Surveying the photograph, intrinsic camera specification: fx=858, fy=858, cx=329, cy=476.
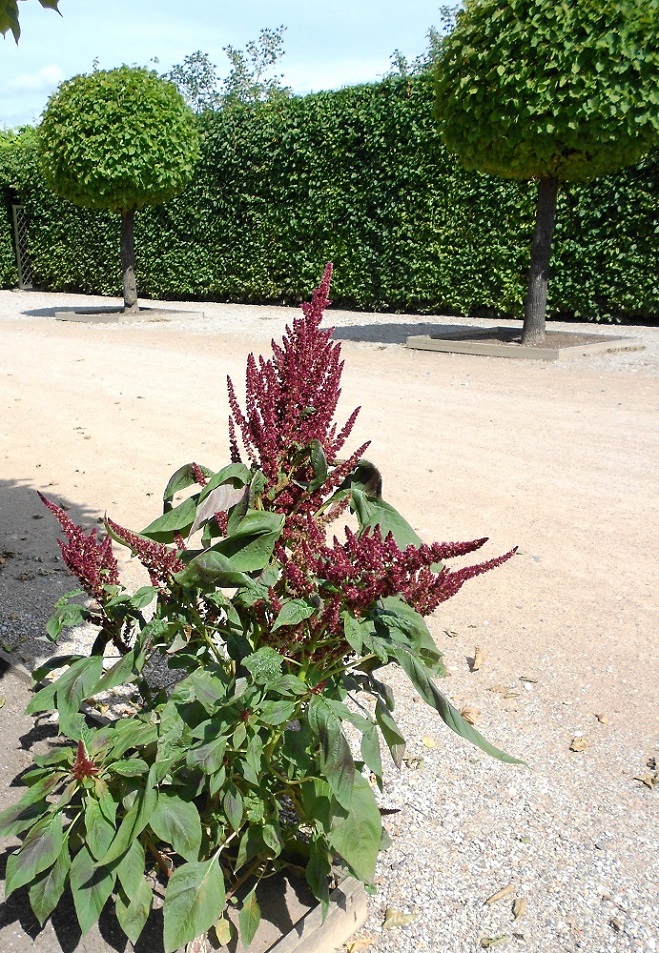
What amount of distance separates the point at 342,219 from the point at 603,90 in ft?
23.2

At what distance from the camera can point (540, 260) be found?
1049 centimetres

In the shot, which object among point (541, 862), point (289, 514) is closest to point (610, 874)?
point (541, 862)

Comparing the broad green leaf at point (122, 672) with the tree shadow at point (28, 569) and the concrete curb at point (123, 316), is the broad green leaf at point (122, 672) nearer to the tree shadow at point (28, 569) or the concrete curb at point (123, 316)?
the tree shadow at point (28, 569)

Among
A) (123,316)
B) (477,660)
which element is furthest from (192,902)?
(123,316)

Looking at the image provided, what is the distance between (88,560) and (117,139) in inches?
496

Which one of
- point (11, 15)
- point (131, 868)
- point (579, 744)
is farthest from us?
point (11, 15)

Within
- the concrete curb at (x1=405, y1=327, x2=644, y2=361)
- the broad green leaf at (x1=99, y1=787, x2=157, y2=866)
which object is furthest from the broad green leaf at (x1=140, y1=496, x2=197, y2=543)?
the concrete curb at (x1=405, y1=327, x2=644, y2=361)

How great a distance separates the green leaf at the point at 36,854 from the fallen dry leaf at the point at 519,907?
111 cm

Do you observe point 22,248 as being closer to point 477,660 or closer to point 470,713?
point 477,660

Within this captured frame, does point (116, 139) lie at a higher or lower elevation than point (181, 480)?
higher

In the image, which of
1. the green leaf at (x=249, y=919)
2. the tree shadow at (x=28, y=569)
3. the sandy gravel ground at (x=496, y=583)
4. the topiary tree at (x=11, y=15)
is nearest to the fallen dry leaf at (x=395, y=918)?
the sandy gravel ground at (x=496, y=583)

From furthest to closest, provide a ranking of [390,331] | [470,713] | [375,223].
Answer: [375,223] < [390,331] < [470,713]

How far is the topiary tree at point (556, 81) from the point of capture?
28.7 feet

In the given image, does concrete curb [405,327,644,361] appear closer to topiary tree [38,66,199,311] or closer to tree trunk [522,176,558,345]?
tree trunk [522,176,558,345]
